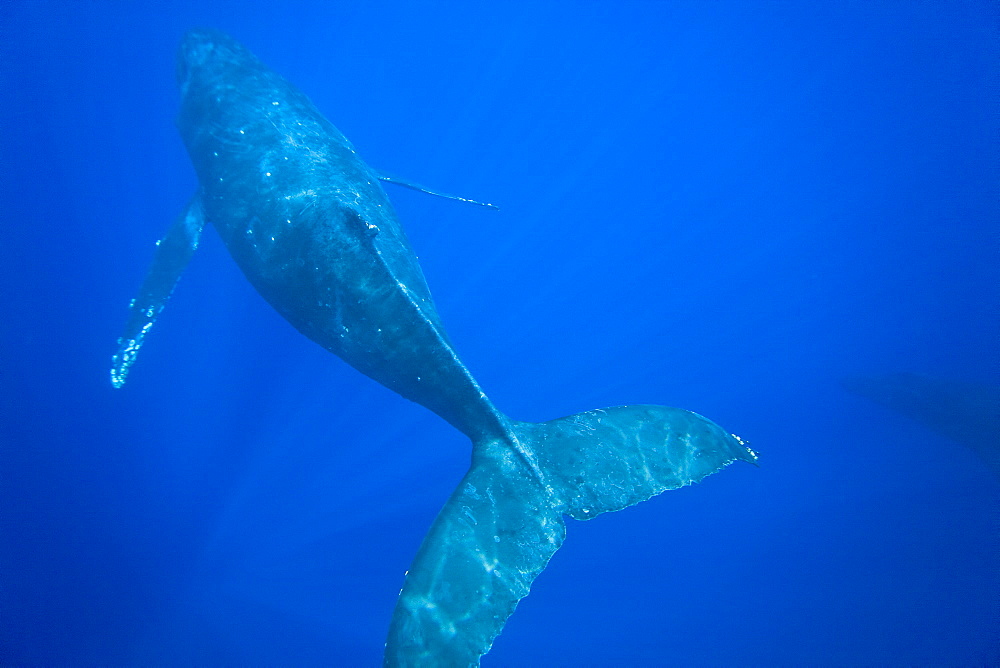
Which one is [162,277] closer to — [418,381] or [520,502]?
[418,381]

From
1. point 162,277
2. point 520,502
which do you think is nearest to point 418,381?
point 520,502

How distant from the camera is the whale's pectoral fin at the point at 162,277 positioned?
823 cm

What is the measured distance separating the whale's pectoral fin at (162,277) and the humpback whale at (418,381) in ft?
0.12

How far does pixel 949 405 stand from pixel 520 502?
22101 millimetres

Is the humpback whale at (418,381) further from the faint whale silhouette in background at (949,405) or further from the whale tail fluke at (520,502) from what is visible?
the faint whale silhouette in background at (949,405)

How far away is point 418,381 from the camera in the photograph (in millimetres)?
6031

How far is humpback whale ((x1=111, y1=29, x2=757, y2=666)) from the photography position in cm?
439

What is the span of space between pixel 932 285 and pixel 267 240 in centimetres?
3795

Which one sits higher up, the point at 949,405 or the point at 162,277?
the point at 949,405

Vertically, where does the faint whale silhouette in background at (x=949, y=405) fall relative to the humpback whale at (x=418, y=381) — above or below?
above

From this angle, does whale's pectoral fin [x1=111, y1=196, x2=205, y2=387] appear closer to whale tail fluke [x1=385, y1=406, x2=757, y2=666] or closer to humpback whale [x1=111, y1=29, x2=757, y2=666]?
humpback whale [x1=111, y1=29, x2=757, y2=666]

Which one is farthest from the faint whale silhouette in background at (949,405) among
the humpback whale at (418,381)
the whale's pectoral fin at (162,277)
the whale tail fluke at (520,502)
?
the whale's pectoral fin at (162,277)

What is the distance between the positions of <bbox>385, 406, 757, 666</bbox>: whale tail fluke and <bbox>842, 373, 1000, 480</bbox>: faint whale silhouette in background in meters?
19.1

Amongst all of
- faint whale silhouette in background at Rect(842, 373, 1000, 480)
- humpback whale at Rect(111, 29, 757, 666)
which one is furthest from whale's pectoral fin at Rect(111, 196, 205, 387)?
faint whale silhouette in background at Rect(842, 373, 1000, 480)
